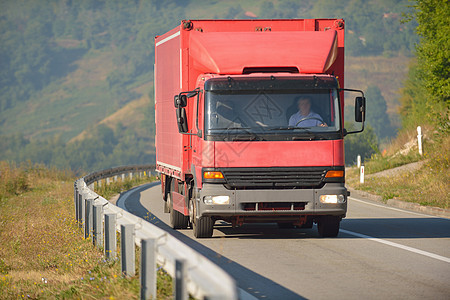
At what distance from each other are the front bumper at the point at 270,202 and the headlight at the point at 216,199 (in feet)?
0.16

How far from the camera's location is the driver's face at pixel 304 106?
39.0 feet

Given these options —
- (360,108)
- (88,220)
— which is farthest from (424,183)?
(88,220)

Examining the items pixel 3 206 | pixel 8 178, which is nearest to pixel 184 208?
pixel 3 206

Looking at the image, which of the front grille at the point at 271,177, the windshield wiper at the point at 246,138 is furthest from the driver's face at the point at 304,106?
the front grille at the point at 271,177

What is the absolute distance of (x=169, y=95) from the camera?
15.0 m

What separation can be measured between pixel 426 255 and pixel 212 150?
3.56 m

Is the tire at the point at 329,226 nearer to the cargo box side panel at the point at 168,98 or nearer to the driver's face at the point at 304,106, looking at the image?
the driver's face at the point at 304,106

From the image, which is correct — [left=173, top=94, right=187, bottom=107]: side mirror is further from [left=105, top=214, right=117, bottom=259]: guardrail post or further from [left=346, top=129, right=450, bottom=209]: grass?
[left=346, top=129, right=450, bottom=209]: grass

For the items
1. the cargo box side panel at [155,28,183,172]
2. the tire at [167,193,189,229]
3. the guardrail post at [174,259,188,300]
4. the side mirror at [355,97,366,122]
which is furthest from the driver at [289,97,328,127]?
the guardrail post at [174,259,188,300]

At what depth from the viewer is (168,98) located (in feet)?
50.0

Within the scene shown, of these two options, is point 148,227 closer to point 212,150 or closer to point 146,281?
point 146,281

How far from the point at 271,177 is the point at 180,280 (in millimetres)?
6250

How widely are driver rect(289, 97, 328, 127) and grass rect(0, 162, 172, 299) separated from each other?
3.67 meters

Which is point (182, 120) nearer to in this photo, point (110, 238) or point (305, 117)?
point (305, 117)
